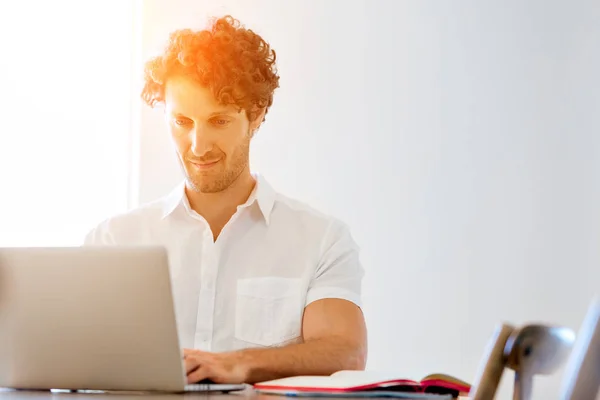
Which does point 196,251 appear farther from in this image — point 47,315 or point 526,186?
point 526,186

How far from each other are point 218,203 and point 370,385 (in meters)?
1.16

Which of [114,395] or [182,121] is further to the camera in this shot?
[182,121]

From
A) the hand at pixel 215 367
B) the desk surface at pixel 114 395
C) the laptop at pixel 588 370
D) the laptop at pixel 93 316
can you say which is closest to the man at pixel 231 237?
the hand at pixel 215 367

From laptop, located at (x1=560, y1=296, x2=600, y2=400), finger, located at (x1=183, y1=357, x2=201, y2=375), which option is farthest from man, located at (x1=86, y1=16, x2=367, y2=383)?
laptop, located at (x1=560, y1=296, x2=600, y2=400)

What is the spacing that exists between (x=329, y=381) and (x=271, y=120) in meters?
2.39

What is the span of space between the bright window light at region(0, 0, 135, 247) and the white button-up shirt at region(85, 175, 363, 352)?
50.9 inches

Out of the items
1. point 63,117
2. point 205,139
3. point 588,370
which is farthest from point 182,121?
point 588,370

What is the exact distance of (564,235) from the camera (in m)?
3.65

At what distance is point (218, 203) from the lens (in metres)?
2.50

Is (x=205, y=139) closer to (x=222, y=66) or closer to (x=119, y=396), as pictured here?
(x=222, y=66)

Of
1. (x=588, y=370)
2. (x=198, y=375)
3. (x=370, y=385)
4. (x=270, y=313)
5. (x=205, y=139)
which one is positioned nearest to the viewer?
(x=588, y=370)

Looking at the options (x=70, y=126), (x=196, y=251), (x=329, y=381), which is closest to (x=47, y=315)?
(x=329, y=381)

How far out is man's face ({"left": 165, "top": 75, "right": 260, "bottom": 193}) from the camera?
2.46 meters

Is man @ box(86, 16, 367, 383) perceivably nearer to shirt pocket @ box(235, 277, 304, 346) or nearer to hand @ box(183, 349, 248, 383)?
shirt pocket @ box(235, 277, 304, 346)
